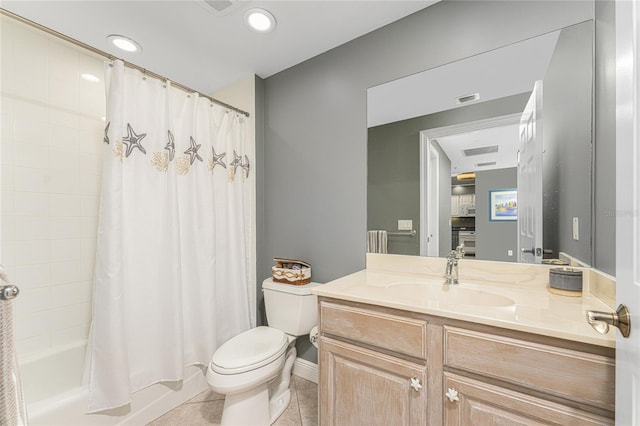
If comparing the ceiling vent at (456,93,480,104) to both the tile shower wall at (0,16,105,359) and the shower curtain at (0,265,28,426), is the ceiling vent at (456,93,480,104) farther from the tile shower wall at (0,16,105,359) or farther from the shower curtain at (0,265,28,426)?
the tile shower wall at (0,16,105,359)

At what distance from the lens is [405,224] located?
1672 mm

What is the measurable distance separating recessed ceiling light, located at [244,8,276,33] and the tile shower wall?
1241 mm

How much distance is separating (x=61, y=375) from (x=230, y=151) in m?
1.79

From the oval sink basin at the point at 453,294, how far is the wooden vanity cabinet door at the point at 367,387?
32 cm

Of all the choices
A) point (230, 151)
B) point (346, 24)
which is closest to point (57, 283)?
point (230, 151)

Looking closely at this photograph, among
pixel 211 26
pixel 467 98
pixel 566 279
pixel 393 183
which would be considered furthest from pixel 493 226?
pixel 211 26

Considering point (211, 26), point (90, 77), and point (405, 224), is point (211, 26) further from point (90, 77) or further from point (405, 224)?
point (405, 224)

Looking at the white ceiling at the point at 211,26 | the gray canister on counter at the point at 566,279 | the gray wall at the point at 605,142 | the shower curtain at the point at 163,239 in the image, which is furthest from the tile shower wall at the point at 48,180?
the gray wall at the point at 605,142

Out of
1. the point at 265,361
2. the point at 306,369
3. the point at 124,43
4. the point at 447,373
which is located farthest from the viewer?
the point at 306,369

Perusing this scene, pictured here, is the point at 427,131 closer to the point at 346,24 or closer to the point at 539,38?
the point at 539,38

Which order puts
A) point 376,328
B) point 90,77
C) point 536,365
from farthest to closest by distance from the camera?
point 90,77 → point 376,328 → point 536,365

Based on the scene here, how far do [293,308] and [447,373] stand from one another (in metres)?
1.06

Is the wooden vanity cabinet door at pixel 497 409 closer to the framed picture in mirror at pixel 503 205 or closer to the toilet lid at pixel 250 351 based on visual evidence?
the framed picture in mirror at pixel 503 205

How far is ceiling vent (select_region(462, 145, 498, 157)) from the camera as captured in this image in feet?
4.68
